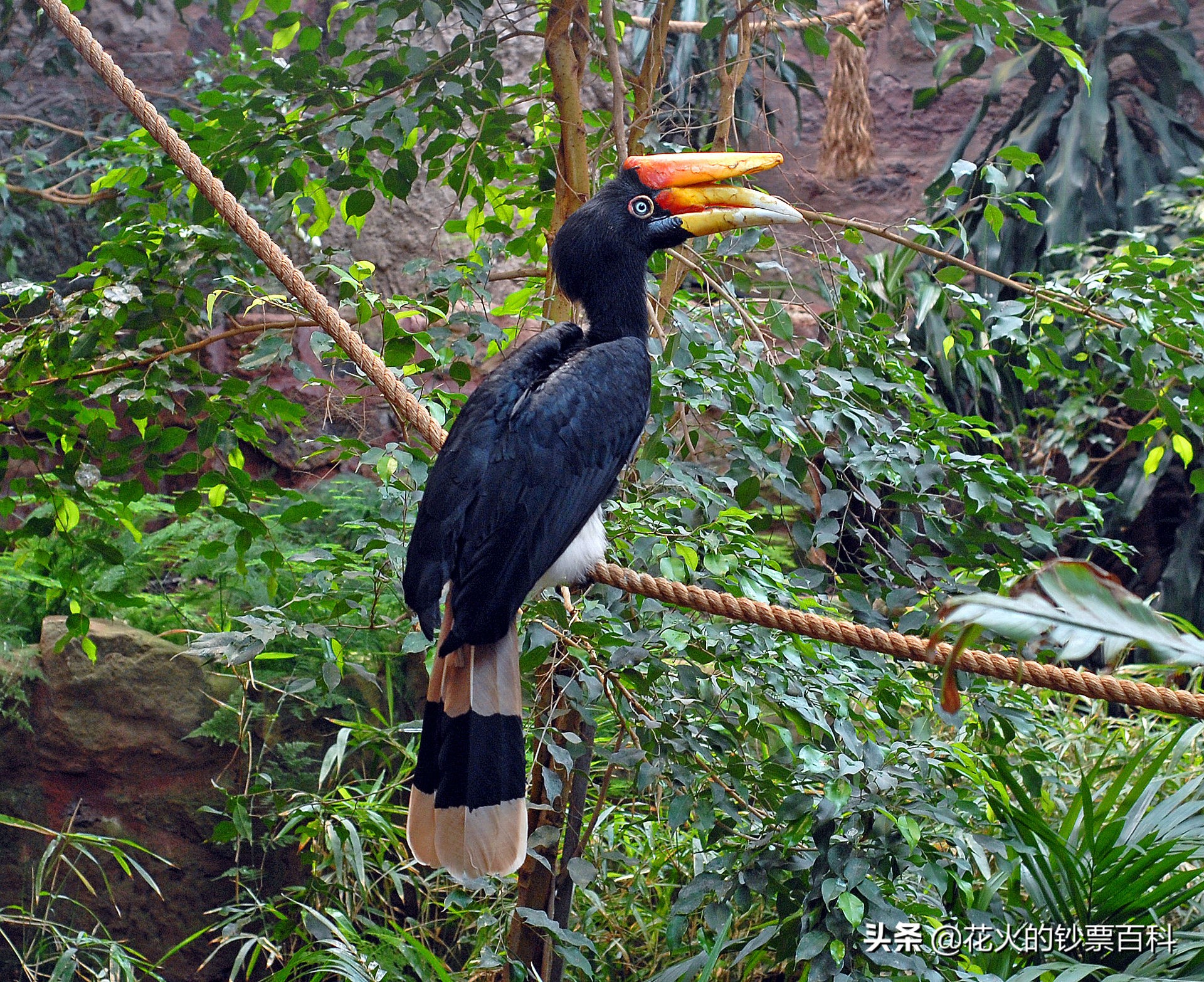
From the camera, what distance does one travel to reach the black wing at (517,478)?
5.96 feet

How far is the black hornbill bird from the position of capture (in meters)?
1.79

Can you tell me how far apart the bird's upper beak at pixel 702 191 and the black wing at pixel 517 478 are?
0.36 meters

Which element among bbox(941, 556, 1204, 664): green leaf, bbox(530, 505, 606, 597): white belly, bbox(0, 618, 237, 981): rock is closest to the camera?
bbox(941, 556, 1204, 664): green leaf

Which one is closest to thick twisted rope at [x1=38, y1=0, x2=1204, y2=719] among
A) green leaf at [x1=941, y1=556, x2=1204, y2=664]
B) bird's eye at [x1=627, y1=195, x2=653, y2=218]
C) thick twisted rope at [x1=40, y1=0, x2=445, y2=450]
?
thick twisted rope at [x1=40, y1=0, x2=445, y2=450]

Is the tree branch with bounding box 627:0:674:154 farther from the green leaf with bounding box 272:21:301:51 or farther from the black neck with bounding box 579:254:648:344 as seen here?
the green leaf with bounding box 272:21:301:51

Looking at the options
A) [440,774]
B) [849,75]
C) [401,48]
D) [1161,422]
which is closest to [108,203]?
[401,48]

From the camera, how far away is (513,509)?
1.87 m

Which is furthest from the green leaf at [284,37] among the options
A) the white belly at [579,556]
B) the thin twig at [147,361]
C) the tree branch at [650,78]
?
the white belly at [579,556]

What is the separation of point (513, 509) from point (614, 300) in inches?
23.7

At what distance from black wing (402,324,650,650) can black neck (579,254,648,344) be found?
0.41ft

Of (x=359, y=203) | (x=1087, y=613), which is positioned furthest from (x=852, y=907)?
(x=359, y=203)

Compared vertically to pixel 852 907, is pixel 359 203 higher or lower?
higher

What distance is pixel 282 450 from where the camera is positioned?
538cm

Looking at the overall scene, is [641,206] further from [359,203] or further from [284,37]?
[284,37]
